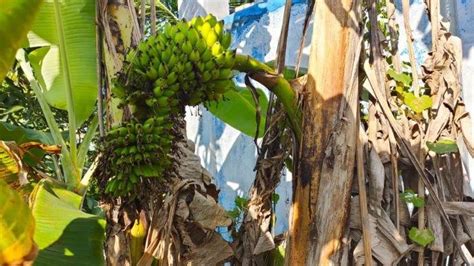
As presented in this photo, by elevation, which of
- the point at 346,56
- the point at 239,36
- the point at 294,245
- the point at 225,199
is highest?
the point at 239,36

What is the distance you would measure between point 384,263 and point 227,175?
2102 mm

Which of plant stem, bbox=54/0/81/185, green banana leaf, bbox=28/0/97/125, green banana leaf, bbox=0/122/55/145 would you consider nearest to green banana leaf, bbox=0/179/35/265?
plant stem, bbox=54/0/81/185

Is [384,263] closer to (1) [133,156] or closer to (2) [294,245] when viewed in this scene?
(2) [294,245]

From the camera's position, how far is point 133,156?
0.98 metres

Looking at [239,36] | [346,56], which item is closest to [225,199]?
[239,36]

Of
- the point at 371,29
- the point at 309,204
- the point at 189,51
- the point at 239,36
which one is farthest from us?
the point at 239,36

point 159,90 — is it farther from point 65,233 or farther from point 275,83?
point 65,233

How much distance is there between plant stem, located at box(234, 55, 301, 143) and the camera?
A: 104 cm

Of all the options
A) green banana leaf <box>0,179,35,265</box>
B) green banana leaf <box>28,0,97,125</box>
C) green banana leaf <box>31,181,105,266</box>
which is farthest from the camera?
green banana leaf <box>28,0,97,125</box>

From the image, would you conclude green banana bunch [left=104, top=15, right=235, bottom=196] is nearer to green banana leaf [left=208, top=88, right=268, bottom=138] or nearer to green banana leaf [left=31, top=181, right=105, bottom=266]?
green banana leaf [left=31, top=181, right=105, bottom=266]

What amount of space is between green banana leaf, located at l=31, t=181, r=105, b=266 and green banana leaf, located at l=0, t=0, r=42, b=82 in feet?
0.86

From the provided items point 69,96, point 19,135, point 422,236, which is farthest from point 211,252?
point 19,135

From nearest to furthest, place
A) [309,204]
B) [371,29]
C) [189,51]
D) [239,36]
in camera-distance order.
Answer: [189,51] < [309,204] < [371,29] < [239,36]

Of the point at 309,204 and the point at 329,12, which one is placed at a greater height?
the point at 329,12
